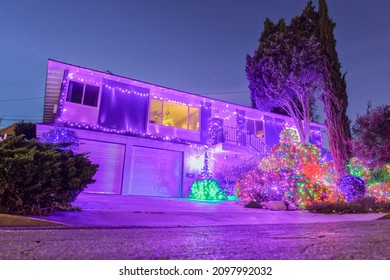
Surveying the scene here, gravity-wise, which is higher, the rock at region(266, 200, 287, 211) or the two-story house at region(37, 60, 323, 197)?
the two-story house at region(37, 60, 323, 197)

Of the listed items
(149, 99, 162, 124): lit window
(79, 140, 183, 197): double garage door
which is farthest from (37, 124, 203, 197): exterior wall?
(149, 99, 162, 124): lit window

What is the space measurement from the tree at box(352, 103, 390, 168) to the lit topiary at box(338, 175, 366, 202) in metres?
2.64

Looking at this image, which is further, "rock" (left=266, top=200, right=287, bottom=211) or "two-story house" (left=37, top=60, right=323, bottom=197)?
"two-story house" (left=37, top=60, right=323, bottom=197)

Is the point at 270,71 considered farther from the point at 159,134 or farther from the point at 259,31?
the point at 159,134

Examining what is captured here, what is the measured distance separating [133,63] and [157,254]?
91.7 feet

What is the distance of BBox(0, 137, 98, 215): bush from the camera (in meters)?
4.21

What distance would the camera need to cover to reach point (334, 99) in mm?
12445

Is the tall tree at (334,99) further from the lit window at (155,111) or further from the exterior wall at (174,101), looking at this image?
the lit window at (155,111)

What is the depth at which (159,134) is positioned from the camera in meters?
14.6

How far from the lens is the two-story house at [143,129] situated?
1259 centimetres

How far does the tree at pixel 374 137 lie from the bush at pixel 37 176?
38.0 feet

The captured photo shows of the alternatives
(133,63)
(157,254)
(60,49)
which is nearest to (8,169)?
(157,254)

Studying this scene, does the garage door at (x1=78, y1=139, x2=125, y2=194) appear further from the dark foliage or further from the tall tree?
the tall tree

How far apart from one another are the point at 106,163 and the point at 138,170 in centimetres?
157
